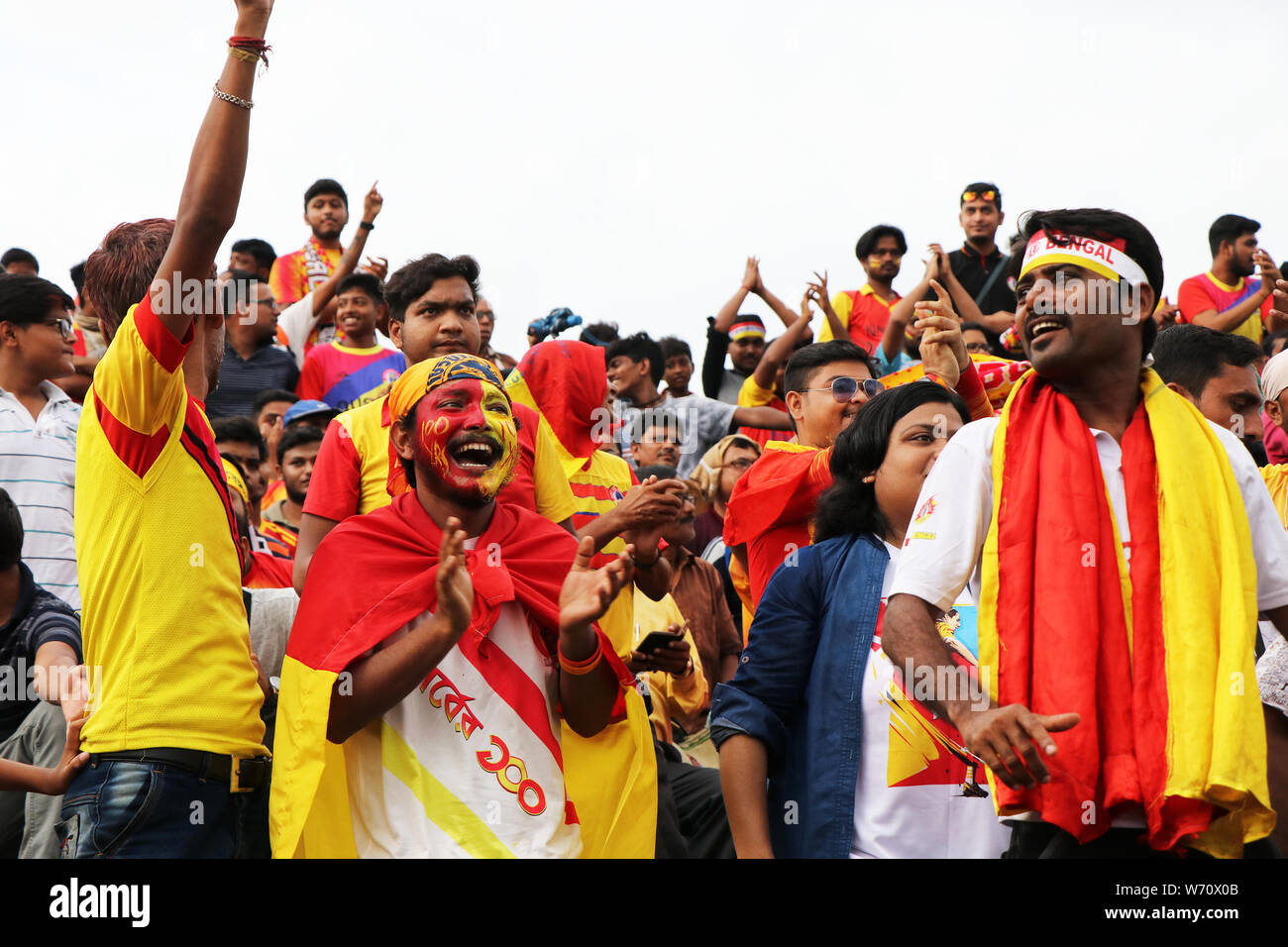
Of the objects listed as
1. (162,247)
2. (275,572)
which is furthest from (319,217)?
(162,247)

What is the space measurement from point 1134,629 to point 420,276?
3.39m

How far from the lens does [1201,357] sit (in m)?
6.10

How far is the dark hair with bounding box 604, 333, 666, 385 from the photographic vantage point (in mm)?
9750

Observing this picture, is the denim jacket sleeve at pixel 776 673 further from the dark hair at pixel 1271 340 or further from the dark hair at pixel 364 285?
the dark hair at pixel 1271 340

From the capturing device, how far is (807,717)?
412 cm

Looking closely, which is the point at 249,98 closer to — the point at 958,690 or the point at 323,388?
the point at 958,690

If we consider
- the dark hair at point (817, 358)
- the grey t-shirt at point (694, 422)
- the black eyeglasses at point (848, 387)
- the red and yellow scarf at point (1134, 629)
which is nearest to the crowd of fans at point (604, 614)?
the red and yellow scarf at point (1134, 629)

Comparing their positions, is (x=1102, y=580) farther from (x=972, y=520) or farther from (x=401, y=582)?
(x=401, y=582)

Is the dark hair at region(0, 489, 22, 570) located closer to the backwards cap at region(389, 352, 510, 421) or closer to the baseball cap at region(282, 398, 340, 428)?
the backwards cap at region(389, 352, 510, 421)

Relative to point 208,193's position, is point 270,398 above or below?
above

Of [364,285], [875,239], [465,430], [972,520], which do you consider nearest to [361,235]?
[364,285]

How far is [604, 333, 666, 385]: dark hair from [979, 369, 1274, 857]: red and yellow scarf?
A: 6.49 meters

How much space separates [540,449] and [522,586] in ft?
4.05
